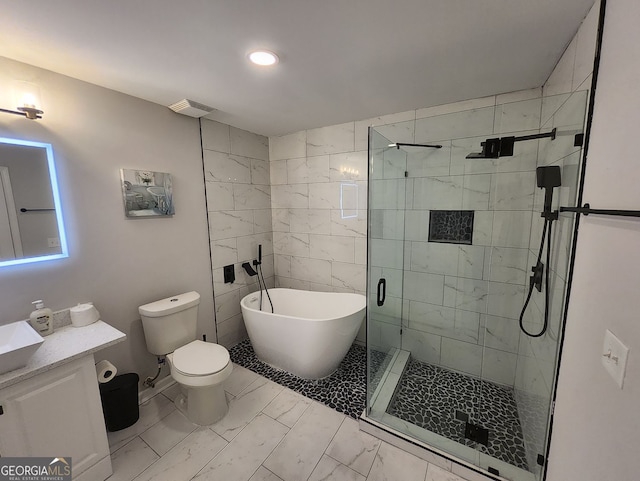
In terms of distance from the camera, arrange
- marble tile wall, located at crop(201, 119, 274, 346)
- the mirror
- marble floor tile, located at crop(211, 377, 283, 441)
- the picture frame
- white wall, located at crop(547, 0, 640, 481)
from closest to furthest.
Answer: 1. white wall, located at crop(547, 0, 640, 481)
2. the mirror
3. marble floor tile, located at crop(211, 377, 283, 441)
4. the picture frame
5. marble tile wall, located at crop(201, 119, 274, 346)

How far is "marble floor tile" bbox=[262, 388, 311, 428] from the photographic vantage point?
198cm

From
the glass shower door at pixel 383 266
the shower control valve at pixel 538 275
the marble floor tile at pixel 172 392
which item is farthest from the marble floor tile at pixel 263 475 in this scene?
the shower control valve at pixel 538 275

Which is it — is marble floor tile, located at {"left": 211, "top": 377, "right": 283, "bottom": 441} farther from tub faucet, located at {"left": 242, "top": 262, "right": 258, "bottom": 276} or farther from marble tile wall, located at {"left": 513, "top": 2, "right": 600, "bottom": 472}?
marble tile wall, located at {"left": 513, "top": 2, "right": 600, "bottom": 472}

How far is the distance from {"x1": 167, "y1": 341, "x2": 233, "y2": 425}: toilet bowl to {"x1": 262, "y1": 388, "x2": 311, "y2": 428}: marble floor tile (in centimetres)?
39

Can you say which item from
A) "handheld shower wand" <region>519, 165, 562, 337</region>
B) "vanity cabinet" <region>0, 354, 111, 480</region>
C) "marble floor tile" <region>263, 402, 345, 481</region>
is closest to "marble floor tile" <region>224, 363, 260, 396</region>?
"marble floor tile" <region>263, 402, 345, 481</region>

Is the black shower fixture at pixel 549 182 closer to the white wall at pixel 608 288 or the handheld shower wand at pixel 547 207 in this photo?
the handheld shower wand at pixel 547 207

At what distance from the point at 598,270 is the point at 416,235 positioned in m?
1.56

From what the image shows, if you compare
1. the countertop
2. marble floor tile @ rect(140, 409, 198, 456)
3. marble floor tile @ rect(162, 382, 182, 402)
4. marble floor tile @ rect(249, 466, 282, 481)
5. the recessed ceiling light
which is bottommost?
marble floor tile @ rect(249, 466, 282, 481)

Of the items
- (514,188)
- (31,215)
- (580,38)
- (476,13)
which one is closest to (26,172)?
(31,215)

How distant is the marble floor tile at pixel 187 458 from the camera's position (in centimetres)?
A: 156

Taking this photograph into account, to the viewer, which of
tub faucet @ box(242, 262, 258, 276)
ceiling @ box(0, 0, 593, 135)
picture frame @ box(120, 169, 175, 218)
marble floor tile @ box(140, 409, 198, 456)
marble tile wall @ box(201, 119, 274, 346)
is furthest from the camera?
tub faucet @ box(242, 262, 258, 276)

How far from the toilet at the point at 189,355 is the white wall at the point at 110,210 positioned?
190 mm

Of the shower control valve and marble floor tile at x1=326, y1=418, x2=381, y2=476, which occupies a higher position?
the shower control valve

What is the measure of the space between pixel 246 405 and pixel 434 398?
159cm
